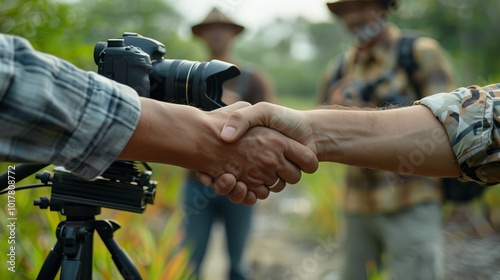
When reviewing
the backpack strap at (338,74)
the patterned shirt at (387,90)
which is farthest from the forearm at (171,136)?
the backpack strap at (338,74)

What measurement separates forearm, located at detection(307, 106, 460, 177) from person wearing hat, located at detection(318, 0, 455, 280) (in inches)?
31.8

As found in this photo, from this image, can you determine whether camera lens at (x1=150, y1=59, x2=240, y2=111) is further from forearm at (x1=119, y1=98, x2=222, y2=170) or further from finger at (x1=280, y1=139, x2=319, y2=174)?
finger at (x1=280, y1=139, x2=319, y2=174)

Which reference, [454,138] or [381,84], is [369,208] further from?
[454,138]

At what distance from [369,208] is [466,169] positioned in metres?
1.14

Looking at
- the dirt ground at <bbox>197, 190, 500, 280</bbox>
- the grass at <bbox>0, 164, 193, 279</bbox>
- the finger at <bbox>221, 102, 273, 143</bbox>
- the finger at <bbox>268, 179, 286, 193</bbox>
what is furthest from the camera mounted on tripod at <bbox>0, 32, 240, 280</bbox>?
the dirt ground at <bbox>197, 190, 500, 280</bbox>

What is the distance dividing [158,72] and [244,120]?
0.31 m

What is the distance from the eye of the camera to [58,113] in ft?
4.00

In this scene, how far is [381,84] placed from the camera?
8.92 feet

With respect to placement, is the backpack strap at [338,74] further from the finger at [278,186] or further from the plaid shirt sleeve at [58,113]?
the plaid shirt sleeve at [58,113]

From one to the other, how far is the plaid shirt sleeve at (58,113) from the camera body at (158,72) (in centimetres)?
14

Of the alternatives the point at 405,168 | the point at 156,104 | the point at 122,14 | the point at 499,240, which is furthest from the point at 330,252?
the point at 122,14

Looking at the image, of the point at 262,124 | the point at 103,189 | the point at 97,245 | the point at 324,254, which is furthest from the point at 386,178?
the point at 324,254

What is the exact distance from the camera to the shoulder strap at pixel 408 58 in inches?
104

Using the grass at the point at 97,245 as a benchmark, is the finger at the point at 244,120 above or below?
above
